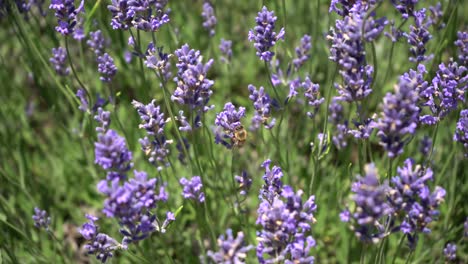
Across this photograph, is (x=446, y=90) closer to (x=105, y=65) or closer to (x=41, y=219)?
(x=105, y=65)

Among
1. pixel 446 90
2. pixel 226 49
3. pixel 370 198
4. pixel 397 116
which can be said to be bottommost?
pixel 370 198

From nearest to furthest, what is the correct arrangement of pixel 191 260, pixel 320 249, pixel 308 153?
pixel 191 260
pixel 320 249
pixel 308 153

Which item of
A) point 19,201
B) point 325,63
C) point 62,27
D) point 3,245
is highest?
point 325,63

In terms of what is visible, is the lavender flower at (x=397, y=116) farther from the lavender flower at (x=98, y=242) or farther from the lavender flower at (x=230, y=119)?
the lavender flower at (x=98, y=242)

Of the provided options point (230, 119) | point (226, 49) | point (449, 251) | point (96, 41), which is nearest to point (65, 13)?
point (96, 41)

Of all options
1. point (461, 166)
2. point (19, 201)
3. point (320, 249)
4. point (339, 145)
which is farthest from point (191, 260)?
point (461, 166)

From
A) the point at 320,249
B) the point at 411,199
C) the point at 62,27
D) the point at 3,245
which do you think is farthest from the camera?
the point at 320,249

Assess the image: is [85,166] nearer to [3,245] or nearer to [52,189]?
[52,189]

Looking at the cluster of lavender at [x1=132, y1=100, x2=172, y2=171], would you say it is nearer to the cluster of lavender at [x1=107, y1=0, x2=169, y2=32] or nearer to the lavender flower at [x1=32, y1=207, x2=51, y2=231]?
the cluster of lavender at [x1=107, y1=0, x2=169, y2=32]
